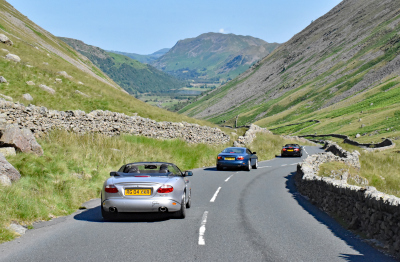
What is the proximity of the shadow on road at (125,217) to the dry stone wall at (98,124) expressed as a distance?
31.0 feet

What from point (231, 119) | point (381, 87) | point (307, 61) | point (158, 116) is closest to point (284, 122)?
point (381, 87)

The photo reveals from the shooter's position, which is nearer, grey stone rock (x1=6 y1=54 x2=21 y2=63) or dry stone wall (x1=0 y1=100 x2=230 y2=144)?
dry stone wall (x1=0 y1=100 x2=230 y2=144)

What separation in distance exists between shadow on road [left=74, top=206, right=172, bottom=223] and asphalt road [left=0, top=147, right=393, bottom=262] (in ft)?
0.08

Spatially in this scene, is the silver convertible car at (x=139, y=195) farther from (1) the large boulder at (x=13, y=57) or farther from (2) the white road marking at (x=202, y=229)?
(1) the large boulder at (x=13, y=57)

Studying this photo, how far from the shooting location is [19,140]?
14.2 metres

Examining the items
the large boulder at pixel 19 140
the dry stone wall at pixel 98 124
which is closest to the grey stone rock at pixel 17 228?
the large boulder at pixel 19 140

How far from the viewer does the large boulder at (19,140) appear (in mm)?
13859

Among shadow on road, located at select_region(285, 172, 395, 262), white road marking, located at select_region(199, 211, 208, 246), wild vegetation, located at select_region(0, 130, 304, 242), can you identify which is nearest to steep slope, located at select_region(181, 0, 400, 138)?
wild vegetation, located at select_region(0, 130, 304, 242)

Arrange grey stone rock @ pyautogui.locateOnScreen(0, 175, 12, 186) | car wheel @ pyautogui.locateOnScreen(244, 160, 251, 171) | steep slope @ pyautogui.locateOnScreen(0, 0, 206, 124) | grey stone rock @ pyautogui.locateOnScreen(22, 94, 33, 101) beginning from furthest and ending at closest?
steep slope @ pyautogui.locateOnScreen(0, 0, 206, 124) → grey stone rock @ pyautogui.locateOnScreen(22, 94, 33, 101) → car wheel @ pyautogui.locateOnScreen(244, 160, 251, 171) → grey stone rock @ pyautogui.locateOnScreen(0, 175, 12, 186)

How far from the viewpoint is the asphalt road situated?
688cm

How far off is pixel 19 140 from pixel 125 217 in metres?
6.18

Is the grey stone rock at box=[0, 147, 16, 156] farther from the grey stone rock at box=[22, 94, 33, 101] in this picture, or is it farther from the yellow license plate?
the grey stone rock at box=[22, 94, 33, 101]

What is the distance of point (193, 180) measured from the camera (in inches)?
768

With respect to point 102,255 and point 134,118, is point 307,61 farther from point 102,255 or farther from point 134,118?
point 102,255
